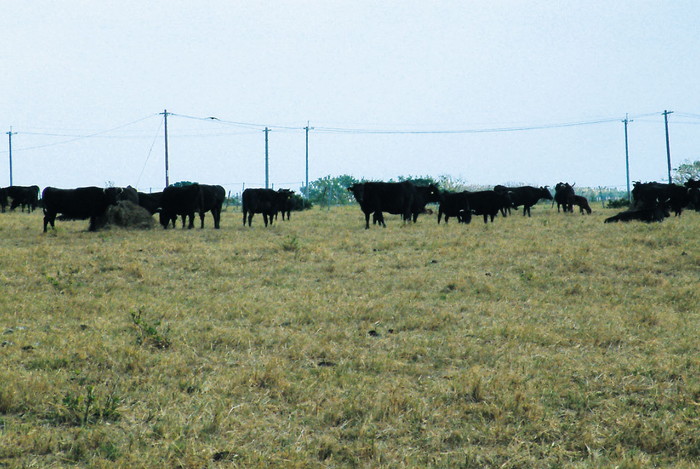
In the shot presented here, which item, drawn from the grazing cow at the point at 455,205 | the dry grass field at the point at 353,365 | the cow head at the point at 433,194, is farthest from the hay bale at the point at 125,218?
the cow head at the point at 433,194

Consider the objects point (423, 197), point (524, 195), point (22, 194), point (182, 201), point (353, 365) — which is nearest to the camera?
point (353, 365)

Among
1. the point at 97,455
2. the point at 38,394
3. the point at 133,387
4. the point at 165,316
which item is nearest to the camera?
the point at 97,455

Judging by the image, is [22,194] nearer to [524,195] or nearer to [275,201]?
[275,201]

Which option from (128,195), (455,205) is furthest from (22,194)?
(455,205)

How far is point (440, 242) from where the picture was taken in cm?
1644

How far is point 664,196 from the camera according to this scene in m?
31.1

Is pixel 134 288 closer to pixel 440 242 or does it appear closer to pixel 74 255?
pixel 74 255

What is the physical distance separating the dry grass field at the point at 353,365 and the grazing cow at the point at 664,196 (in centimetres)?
1912

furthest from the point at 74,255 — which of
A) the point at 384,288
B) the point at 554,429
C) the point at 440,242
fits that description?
the point at 554,429

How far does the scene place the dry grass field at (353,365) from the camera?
4297 millimetres

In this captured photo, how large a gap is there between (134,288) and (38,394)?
5.66 metres

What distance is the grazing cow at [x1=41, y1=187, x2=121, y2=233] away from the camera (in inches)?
883

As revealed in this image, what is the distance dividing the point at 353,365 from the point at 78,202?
19.5 metres

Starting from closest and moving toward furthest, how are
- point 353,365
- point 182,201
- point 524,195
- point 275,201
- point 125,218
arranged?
point 353,365 < point 125,218 < point 182,201 < point 275,201 < point 524,195
